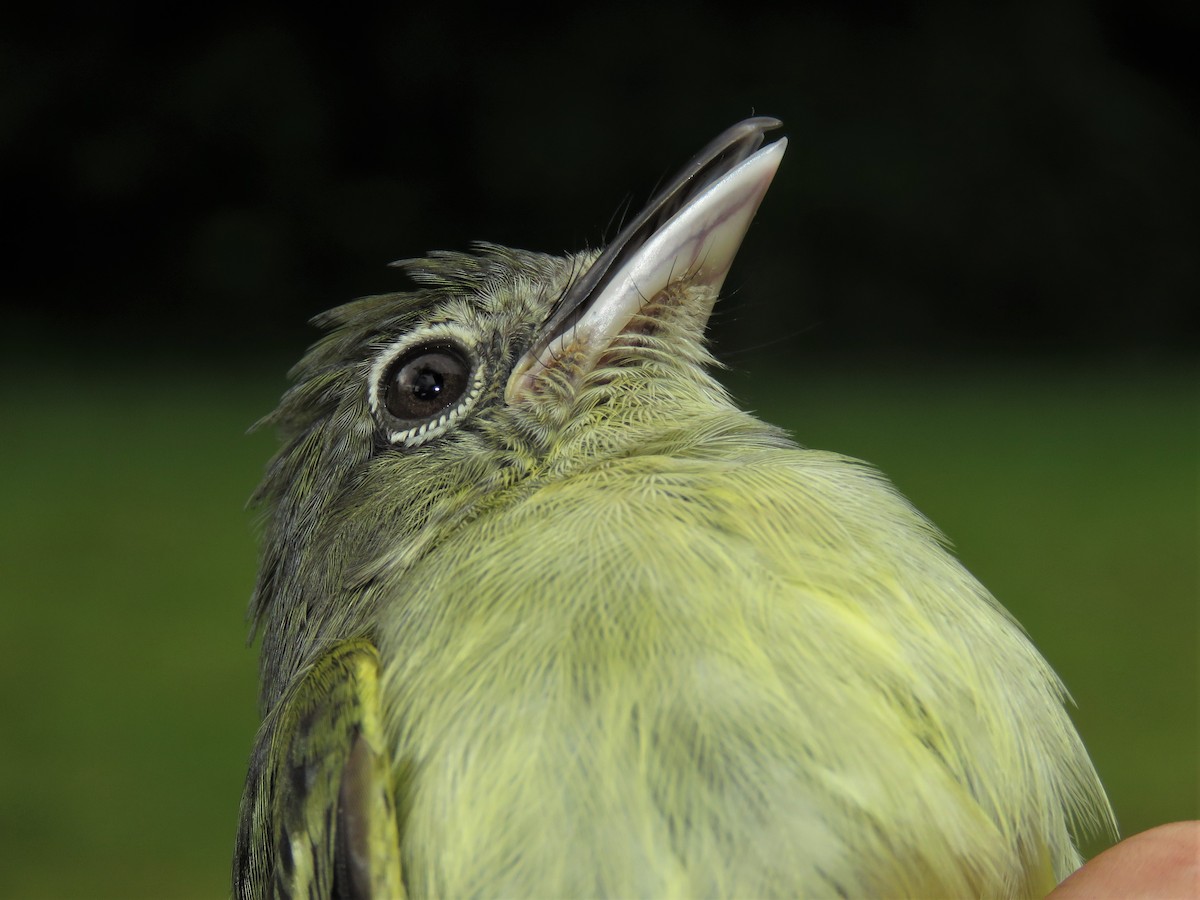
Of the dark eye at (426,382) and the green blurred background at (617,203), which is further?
the green blurred background at (617,203)

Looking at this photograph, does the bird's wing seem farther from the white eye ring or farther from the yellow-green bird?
the white eye ring

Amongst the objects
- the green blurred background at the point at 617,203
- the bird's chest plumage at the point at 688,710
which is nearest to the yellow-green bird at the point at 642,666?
the bird's chest plumage at the point at 688,710

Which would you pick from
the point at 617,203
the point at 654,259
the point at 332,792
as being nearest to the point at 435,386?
the point at 654,259

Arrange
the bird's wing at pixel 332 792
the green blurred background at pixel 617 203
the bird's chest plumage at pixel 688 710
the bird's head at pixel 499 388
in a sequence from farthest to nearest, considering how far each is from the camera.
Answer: the green blurred background at pixel 617 203 < the bird's head at pixel 499 388 < the bird's wing at pixel 332 792 < the bird's chest plumage at pixel 688 710

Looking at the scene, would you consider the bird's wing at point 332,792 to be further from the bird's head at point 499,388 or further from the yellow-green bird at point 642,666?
the bird's head at point 499,388

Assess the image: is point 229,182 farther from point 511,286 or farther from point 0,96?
point 511,286

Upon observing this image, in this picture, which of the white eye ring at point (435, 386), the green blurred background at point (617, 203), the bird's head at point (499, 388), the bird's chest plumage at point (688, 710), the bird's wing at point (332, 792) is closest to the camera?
the bird's chest plumage at point (688, 710)

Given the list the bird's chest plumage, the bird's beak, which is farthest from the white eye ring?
the bird's chest plumage
